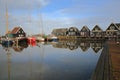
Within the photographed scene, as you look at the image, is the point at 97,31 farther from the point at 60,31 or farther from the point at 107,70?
the point at 107,70

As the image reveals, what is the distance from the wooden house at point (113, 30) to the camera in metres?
116

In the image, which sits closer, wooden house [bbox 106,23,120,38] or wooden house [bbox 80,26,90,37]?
wooden house [bbox 106,23,120,38]

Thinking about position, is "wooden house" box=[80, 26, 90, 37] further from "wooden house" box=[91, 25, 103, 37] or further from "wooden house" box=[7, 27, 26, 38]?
"wooden house" box=[7, 27, 26, 38]

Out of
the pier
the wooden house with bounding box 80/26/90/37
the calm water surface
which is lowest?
the calm water surface

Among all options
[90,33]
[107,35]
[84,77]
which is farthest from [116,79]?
[90,33]

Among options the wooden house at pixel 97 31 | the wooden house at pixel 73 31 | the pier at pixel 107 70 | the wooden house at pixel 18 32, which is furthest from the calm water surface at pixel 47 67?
the wooden house at pixel 73 31

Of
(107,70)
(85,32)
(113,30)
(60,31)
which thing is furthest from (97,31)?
(107,70)

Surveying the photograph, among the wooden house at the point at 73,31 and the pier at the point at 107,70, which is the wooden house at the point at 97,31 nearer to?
the wooden house at the point at 73,31

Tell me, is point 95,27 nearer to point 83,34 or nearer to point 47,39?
point 83,34

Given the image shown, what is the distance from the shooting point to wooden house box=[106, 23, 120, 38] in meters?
116

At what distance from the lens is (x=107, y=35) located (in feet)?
394

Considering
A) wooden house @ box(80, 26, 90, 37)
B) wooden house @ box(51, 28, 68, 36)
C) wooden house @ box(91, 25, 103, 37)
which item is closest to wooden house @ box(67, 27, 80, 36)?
wooden house @ box(80, 26, 90, 37)

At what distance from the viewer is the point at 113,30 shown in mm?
116812

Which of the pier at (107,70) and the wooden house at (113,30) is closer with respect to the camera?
the pier at (107,70)
